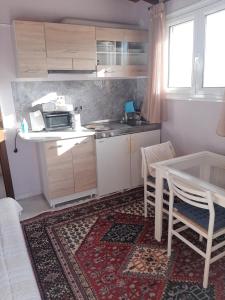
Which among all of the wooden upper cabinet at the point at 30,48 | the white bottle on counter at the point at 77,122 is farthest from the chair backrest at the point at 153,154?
the wooden upper cabinet at the point at 30,48

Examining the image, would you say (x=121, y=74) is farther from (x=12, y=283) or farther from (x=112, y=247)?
(x=12, y=283)

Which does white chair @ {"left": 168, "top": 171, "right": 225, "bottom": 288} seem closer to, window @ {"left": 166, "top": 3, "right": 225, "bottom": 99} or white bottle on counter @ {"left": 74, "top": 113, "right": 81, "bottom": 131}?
window @ {"left": 166, "top": 3, "right": 225, "bottom": 99}

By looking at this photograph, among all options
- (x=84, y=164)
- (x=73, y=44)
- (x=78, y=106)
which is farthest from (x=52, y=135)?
(x=73, y=44)

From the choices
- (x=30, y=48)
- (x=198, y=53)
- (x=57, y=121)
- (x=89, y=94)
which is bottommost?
(x=57, y=121)

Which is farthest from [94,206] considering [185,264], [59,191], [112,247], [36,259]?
[185,264]

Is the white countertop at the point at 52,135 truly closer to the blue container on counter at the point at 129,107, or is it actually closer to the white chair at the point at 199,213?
the blue container on counter at the point at 129,107

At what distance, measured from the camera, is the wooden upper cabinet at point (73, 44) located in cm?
270

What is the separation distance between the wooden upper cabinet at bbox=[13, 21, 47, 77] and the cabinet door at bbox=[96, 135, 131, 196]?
1065 millimetres

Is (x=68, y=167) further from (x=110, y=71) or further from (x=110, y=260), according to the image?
(x=110, y=71)

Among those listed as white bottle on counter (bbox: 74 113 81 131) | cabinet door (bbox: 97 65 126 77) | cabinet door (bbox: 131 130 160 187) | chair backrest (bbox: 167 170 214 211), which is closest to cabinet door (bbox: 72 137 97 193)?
white bottle on counter (bbox: 74 113 81 131)

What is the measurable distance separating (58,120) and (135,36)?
149 centimetres

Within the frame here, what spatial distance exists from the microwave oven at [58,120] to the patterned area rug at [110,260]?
103 cm

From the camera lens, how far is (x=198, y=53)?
264 centimetres

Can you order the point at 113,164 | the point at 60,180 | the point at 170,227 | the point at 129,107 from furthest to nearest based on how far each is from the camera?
the point at 129,107 < the point at 113,164 < the point at 60,180 < the point at 170,227
